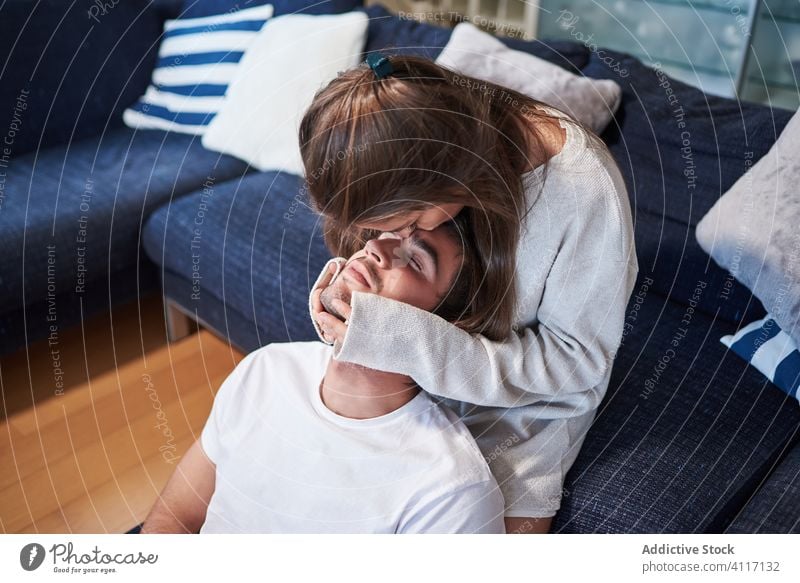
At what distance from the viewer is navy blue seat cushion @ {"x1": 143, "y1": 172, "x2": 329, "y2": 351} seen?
2.58 ft

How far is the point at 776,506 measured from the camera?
0.71 m

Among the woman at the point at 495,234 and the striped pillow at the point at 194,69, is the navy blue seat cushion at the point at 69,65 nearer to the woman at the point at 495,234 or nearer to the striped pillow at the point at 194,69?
the striped pillow at the point at 194,69

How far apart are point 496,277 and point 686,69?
1.76 metres

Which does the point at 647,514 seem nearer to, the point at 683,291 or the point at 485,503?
the point at 485,503

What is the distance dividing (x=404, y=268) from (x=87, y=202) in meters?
0.48

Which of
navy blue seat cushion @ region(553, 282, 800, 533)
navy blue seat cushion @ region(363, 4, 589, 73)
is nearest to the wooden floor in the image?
navy blue seat cushion @ region(553, 282, 800, 533)

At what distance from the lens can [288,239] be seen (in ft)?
2.72

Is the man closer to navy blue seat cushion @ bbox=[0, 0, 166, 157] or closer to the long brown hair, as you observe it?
the long brown hair

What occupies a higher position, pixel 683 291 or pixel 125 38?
pixel 125 38

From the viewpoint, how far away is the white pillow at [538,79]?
3.63ft

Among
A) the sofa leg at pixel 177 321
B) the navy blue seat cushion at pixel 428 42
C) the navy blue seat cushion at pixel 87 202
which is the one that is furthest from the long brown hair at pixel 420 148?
the navy blue seat cushion at pixel 428 42

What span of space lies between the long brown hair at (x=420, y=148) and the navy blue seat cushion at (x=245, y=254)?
0.18 meters

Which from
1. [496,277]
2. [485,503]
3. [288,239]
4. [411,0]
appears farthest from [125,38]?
[411,0]

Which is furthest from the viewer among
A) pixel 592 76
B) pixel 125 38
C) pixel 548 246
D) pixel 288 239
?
pixel 592 76
